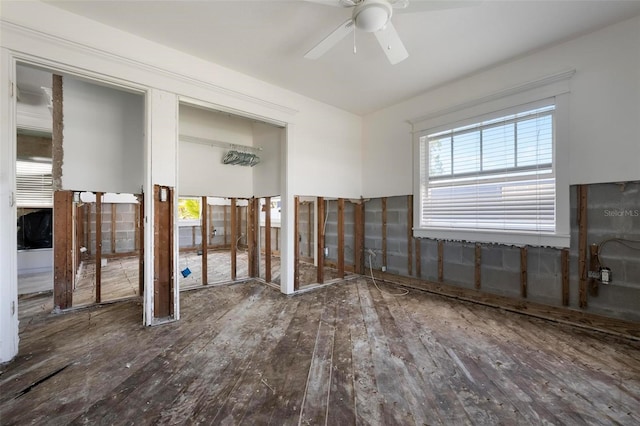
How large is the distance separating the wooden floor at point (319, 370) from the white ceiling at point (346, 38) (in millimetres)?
2700

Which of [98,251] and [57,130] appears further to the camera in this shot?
[98,251]

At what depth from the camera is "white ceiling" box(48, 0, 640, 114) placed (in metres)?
2.27

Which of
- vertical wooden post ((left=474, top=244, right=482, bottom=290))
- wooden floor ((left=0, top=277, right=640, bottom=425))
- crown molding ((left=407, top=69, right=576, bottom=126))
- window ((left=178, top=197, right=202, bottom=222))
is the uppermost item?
crown molding ((left=407, top=69, right=576, bottom=126))

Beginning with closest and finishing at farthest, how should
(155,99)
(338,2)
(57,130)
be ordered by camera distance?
(338,2)
(155,99)
(57,130)

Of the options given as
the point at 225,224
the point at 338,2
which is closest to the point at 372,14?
the point at 338,2

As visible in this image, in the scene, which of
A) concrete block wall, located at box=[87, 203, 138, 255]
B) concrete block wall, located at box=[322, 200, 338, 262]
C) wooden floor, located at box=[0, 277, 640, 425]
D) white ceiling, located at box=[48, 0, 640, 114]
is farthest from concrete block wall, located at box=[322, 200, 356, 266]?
concrete block wall, located at box=[87, 203, 138, 255]

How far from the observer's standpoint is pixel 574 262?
9.04ft

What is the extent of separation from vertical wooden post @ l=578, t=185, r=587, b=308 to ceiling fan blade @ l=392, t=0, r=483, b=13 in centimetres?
228

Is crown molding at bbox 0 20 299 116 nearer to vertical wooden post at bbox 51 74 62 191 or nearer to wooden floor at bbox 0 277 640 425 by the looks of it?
vertical wooden post at bbox 51 74 62 191

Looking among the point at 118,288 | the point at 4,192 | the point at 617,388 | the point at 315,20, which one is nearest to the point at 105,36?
the point at 4,192

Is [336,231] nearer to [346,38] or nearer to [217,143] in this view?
[217,143]

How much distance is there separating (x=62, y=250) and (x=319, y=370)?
354 centimetres

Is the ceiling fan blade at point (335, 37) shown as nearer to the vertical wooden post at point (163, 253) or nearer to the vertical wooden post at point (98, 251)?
the vertical wooden post at point (163, 253)

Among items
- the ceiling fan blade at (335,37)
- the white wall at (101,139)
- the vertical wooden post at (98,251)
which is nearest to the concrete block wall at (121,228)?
the vertical wooden post at (98,251)
